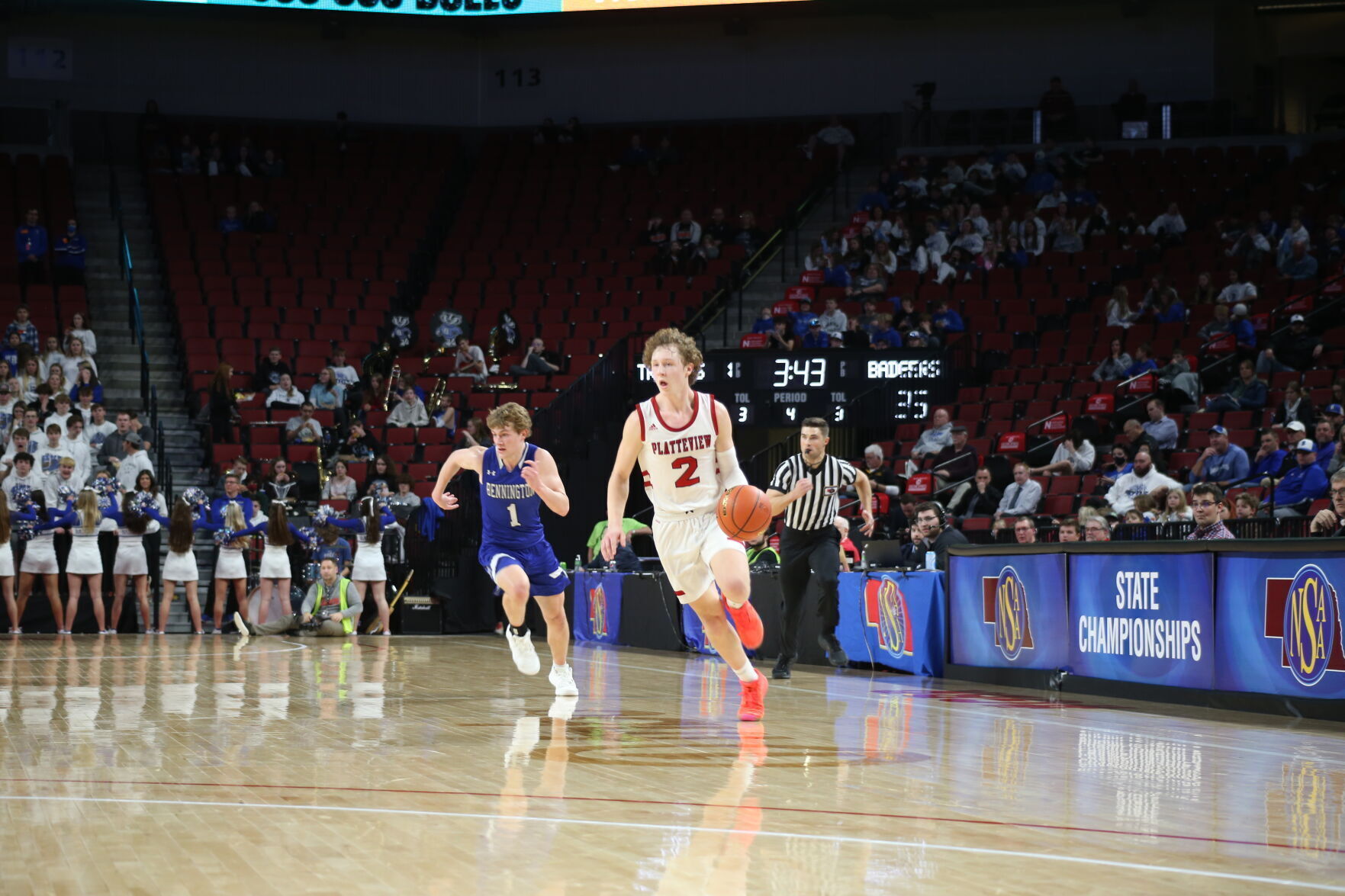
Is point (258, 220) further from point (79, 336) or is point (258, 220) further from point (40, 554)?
point (40, 554)

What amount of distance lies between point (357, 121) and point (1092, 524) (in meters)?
23.2

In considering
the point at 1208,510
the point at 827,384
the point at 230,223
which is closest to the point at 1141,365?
the point at 827,384

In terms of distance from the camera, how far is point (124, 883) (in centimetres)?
446

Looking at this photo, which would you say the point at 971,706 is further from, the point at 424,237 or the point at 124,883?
the point at 424,237

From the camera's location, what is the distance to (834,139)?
1162 inches

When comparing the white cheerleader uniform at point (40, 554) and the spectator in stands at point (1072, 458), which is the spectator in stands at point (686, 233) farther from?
the white cheerleader uniform at point (40, 554)

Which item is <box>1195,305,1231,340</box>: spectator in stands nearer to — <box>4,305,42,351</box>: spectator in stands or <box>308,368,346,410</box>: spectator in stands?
<box>308,368,346,410</box>: spectator in stands

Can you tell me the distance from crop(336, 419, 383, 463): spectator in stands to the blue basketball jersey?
12.0 m

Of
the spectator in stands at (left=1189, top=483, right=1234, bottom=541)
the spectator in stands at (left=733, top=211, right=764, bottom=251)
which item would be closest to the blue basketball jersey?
the spectator in stands at (left=1189, top=483, right=1234, bottom=541)

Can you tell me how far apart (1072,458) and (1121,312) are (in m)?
4.26

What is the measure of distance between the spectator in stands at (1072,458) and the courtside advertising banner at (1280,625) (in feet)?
25.5

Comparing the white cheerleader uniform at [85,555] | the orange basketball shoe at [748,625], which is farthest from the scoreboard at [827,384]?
the orange basketball shoe at [748,625]

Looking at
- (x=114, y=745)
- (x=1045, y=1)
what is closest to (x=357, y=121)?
(x=1045, y=1)

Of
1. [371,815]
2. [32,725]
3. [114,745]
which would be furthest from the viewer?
[32,725]
